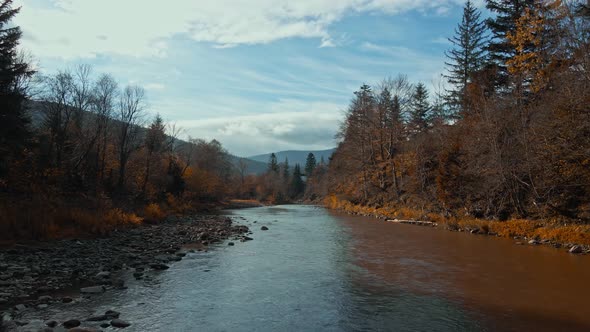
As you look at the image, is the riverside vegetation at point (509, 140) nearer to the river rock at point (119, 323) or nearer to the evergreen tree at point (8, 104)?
the river rock at point (119, 323)

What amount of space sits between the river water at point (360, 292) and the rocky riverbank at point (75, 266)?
0.64 metres

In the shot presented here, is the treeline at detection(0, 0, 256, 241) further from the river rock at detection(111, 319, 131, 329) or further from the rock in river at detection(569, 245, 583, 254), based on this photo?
the rock in river at detection(569, 245, 583, 254)

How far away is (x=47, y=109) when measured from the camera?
30.4m

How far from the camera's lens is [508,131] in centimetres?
2358

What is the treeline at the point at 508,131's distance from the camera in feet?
59.7

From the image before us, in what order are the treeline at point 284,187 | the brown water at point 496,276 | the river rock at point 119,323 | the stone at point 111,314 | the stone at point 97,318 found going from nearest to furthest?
the river rock at point 119,323
the stone at point 97,318
the stone at point 111,314
the brown water at point 496,276
the treeline at point 284,187

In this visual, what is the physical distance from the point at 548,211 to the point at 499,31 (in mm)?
20564

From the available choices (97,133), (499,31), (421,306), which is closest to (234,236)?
(421,306)

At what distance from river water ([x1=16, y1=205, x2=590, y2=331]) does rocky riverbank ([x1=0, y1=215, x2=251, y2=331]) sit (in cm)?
64

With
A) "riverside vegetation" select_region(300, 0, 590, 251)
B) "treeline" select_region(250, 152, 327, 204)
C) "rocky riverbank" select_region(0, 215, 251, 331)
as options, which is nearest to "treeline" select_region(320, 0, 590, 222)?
"riverside vegetation" select_region(300, 0, 590, 251)

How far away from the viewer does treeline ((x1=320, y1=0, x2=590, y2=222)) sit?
18.2m

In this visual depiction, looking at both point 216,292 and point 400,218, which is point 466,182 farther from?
point 216,292

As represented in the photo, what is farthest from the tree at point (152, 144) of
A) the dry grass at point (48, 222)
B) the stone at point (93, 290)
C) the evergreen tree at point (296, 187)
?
the evergreen tree at point (296, 187)

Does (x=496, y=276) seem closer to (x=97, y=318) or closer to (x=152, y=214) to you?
(x=97, y=318)
